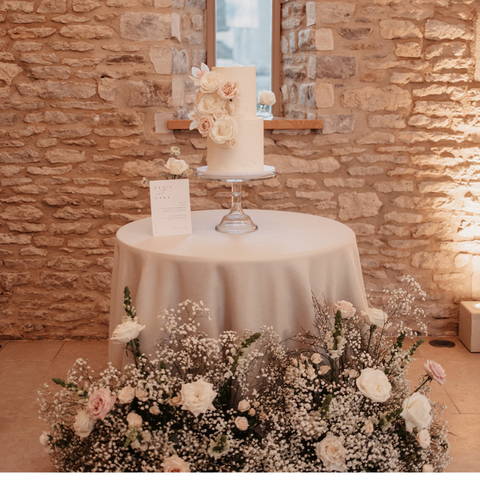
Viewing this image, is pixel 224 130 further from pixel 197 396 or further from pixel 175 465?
pixel 175 465

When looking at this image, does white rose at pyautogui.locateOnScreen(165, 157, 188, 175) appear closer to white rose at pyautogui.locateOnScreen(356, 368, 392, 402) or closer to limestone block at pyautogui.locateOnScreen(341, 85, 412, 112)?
white rose at pyautogui.locateOnScreen(356, 368, 392, 402)

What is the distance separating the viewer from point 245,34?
367 centimetres

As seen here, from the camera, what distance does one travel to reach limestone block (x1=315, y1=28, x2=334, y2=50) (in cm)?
324

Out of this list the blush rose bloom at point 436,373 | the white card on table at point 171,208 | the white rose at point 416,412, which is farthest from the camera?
the white card on table at point 171,208

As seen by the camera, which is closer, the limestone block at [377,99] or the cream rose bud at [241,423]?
the cream rose bud at [241,423]

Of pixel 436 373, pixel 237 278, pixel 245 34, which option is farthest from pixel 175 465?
pixel 245 34

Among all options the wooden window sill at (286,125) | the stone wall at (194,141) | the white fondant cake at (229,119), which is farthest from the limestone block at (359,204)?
the white fondant cake at (229,119)

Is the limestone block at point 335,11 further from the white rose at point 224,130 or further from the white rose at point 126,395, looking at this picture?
the white rose at point 126,395

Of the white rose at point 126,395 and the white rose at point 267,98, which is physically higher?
the white rose at point 267,98

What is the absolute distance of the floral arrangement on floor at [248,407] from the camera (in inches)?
65.7

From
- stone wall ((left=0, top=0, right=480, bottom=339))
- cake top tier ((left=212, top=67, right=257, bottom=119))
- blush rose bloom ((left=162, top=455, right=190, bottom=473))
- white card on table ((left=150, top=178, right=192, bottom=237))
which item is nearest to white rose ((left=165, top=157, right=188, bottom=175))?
white card on table ((left=150, top=178, right=192, bottom=237))

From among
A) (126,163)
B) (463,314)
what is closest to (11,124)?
(126,163)
